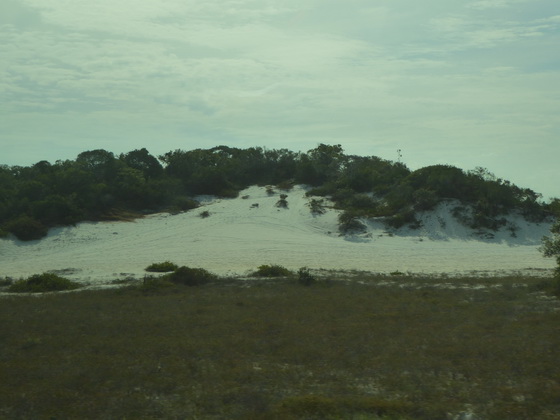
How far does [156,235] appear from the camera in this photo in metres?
37.7

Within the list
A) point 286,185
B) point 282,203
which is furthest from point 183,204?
point 286,185

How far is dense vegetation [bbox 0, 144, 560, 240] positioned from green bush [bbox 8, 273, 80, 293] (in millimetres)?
13631

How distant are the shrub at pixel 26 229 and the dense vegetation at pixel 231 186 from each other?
0.05 m

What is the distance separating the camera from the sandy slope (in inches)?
1144

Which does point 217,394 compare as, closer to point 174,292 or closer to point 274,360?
point 274,360

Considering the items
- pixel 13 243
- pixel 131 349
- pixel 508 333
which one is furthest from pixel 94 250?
pixel 508 333

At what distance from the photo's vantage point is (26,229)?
115 feet

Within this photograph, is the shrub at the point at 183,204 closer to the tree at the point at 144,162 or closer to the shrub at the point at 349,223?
the tree at the point at 144,162

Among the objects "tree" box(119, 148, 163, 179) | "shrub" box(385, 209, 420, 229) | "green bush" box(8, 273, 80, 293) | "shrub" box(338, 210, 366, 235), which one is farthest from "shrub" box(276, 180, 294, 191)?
"green bush" box(8, 273, 80, 293)

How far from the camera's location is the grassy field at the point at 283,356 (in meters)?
8.47

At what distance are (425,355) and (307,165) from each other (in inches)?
1782

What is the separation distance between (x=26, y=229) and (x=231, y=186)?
2434cm

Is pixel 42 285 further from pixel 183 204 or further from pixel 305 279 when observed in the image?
pixel 183 204

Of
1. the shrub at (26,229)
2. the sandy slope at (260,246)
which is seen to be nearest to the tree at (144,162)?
the sandy slope at (260,246)
